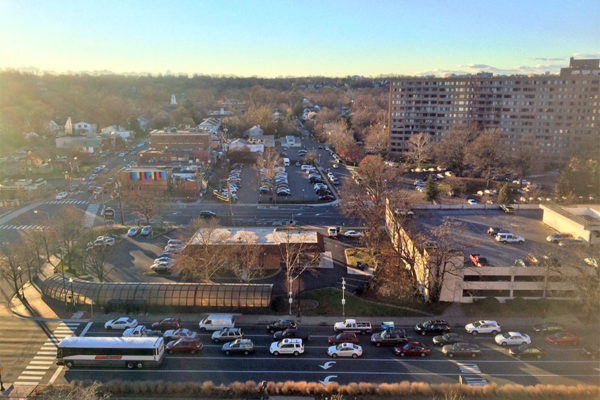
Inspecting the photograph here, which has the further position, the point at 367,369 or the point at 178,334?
the point at 178,334

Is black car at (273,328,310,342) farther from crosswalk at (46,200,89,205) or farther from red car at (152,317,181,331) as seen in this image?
crosswalk at (46,200,89,205)

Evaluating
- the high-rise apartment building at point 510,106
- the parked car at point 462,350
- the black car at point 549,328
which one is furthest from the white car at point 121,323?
the high-rise apartment building at point 510,106

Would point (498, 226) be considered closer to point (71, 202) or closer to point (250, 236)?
point (250, 236)

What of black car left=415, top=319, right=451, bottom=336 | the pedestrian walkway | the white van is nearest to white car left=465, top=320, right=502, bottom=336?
black car left=415, top=319, right=451, bottom=336

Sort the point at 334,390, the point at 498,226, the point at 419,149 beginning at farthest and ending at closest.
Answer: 1. the point at 419,149
2. the point at 498,226
3. the point at 334,390

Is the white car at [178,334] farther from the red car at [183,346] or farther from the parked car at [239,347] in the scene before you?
the parked car at [239,347]

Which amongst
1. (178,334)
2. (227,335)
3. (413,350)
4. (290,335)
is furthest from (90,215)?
(413,350)

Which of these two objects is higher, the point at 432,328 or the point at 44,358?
the point at 432,328
